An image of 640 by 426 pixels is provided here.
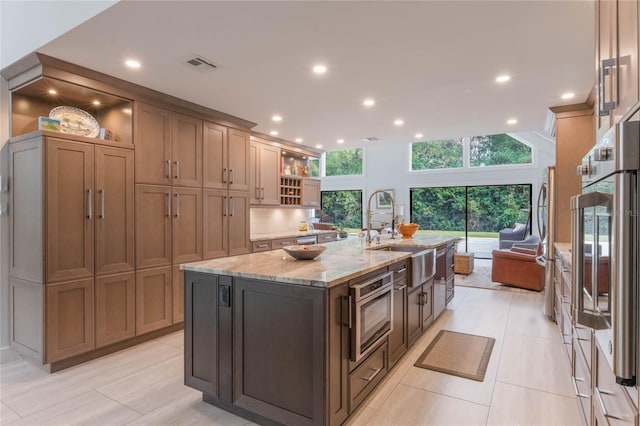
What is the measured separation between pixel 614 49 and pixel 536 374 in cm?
244

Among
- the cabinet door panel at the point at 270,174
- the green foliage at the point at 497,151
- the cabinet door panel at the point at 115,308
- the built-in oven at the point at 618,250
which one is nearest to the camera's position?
the built-in oven at the point at 618,250

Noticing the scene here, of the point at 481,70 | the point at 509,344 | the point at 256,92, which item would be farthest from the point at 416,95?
the point at 509,344

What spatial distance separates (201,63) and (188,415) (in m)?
2.61

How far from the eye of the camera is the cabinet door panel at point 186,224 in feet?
12.0

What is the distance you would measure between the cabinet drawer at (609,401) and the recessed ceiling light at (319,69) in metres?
2.60

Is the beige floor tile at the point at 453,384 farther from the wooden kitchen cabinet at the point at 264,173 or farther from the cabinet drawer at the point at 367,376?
the wooden kitchen cabinet at the point at 264,173

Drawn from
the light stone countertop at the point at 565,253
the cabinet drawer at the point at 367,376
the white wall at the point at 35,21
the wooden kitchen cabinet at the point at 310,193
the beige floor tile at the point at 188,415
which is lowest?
the beige floor tile at the point at 188,415

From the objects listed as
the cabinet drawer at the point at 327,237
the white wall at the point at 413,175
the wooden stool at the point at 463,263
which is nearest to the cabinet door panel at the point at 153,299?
the cabinet drawer at the point at 327,237

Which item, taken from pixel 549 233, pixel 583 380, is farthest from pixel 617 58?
pixel 549 233

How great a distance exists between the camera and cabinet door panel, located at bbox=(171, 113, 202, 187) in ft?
12.1

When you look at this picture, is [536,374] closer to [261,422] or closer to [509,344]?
[509,344]

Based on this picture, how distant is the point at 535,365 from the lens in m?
2.83

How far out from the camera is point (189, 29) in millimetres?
2281

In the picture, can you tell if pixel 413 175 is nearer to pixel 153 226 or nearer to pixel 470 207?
pixel 470 207
